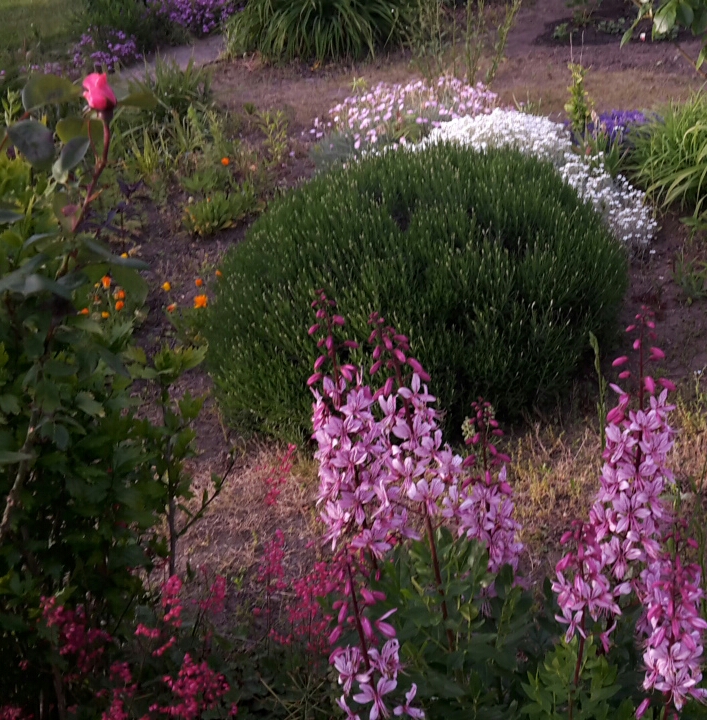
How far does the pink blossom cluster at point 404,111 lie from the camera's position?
21.4 ft

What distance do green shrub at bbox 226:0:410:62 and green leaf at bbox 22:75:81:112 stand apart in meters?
9.28

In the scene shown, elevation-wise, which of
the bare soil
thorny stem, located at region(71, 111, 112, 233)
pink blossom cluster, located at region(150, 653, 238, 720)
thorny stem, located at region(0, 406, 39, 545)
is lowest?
the bare soil

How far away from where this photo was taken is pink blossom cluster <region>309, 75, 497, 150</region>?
651 cm

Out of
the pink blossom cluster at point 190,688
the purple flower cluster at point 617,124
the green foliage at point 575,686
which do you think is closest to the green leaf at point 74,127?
the pink blossom cluster at point 190,688

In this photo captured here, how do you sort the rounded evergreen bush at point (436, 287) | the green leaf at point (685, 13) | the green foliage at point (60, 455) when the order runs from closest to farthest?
the green foliage at point (60, 455) → the green leaf at point (685, 13) → the rounded evergreen bush at point (436, 287)

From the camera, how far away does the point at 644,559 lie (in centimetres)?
157

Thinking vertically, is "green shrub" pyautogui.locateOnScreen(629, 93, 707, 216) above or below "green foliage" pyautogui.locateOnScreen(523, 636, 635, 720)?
below

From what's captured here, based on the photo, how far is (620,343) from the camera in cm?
436

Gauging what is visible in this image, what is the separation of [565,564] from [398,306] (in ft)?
A: 7.74

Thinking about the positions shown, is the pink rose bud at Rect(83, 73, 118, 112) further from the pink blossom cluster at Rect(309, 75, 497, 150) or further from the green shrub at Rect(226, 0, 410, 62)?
the green shrub at Rect(226, 0, 410, 62)

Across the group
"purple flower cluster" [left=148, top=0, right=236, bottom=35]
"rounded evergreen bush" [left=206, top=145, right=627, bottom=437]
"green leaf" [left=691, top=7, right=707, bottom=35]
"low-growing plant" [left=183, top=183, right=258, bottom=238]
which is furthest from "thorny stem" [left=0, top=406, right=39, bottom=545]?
"purple flower cluster" [left=148, top=0, right=236, bottom=35]

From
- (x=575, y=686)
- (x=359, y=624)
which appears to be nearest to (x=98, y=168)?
(x=359, y=624)

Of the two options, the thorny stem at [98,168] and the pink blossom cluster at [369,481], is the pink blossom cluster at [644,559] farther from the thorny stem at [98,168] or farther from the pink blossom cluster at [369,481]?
the thorny stem at [98,168]

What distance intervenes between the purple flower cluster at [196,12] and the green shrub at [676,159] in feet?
25.2
